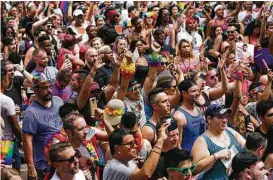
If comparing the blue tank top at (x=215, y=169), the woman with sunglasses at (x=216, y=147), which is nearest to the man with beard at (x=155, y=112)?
the woman with sunglasses at (x=216, y=147)

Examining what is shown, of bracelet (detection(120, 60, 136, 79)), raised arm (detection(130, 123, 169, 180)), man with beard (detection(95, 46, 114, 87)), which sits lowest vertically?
man with beard (detection(95, 46, 114, 87))

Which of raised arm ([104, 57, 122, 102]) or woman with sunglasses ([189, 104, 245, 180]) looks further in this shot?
raised arm ([104, 57, 122, 102])

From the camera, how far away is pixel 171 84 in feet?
24.7

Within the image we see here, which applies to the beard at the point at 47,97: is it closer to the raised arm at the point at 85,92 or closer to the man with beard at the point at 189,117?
the raised arm at the point at 85,92

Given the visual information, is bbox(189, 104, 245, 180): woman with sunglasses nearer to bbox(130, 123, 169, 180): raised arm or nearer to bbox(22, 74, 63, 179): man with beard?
bbox(130, 123, 169, 180): raised arm

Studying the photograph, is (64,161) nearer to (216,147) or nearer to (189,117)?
(216,147)

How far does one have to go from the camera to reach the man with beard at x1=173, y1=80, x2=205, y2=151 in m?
6.82

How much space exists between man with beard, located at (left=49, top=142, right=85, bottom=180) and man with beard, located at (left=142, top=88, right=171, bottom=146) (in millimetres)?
1336

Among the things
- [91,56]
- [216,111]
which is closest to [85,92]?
[216,111]

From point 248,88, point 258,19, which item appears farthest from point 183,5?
point 248,88

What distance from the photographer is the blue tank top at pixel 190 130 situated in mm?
6824

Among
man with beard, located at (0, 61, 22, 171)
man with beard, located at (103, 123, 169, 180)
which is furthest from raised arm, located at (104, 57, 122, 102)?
man with beard, located at (103, 123, 169, 180)

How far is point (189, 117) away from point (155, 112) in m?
0.37

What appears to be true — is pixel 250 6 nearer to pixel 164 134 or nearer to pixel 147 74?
pixel 147 74
